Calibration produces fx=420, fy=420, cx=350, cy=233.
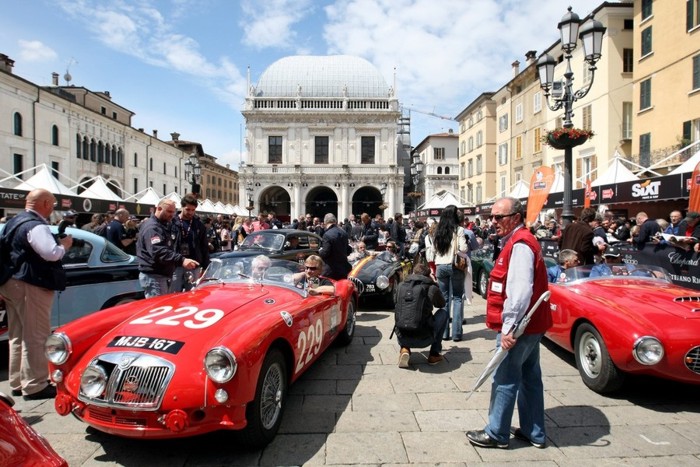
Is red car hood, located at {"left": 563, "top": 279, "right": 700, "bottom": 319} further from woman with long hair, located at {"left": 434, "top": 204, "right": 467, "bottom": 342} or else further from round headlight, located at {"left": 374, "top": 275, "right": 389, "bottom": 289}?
round headlight, located at {"left": 374, "top": 275, "right": 389, "bottom": 289}

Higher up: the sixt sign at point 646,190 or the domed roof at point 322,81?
the domed roof at point 322,81

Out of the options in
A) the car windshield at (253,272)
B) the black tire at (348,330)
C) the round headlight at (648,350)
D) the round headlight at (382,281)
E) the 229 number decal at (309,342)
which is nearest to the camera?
the round headlight at (648,350)

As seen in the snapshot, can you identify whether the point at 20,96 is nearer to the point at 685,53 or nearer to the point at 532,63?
the point at 532,63

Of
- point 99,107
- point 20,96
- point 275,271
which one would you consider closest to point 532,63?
point 275,271

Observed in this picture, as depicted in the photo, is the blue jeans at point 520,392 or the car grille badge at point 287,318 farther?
the car grille badge at point 287,318

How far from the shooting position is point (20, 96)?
29.1 meters

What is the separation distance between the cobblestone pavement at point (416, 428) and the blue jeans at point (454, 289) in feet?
3.88

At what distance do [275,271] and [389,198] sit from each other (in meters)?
39.3

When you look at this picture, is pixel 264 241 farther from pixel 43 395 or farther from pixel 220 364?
pixel 220 364

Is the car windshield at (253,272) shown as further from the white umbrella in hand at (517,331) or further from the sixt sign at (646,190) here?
the sixt sign at (646,190)

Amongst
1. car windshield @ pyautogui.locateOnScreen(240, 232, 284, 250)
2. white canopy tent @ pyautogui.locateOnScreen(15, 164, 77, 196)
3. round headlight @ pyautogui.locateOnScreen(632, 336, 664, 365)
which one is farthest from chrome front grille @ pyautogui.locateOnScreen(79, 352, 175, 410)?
white canopy tent @ pyautogui.locateOnScreen(15, 164, 77, 196)

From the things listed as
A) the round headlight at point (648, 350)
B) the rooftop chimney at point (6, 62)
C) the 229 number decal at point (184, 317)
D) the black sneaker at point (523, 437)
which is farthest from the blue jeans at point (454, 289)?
the rooftop chimney at point (6, 62)

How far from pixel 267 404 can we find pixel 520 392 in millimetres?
2022

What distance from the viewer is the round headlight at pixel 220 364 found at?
9.48ft
